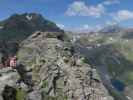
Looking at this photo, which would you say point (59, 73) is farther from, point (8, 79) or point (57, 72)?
point (8, 79)

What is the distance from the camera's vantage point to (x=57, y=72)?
73938 millimetres

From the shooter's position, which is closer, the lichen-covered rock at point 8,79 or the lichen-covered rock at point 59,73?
the lichen-covered rock at point 8,79

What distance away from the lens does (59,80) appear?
73125 mm

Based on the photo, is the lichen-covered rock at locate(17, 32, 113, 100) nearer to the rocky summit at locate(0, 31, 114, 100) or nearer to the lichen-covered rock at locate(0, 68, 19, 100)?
the rocky summit at locate(0, 31, 114, 100)

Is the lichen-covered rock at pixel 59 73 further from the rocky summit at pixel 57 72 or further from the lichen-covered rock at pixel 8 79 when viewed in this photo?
the lichen-covered rock at pixel 8 79

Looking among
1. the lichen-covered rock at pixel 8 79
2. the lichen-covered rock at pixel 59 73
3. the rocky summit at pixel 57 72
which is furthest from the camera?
the lichen-covered rock at pixel 59 73

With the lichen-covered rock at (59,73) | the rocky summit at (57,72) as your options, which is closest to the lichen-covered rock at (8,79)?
the rocky summit at (57,72)

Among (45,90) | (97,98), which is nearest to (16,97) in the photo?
(45,90)

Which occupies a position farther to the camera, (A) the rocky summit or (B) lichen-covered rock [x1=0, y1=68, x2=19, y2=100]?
(A) the rocky summit

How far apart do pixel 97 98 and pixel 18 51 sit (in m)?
21.8

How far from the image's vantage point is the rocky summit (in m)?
69.1

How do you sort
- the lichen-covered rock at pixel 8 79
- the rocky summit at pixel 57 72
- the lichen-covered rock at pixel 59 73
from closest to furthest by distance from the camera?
the lichen-covered rock at pixel 8 79, the rocky summit at pixel 57 72, the lichen-covered rock at pixel 59 73

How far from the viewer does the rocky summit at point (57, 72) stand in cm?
6906

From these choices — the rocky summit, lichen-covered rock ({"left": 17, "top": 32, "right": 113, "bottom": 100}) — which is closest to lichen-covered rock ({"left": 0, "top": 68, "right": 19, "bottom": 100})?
the rocky summit
